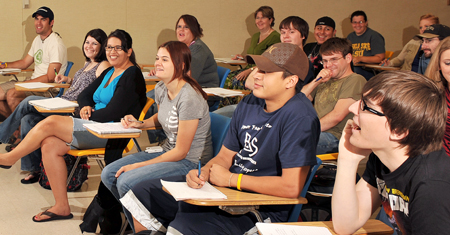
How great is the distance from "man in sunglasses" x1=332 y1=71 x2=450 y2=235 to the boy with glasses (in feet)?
15.2

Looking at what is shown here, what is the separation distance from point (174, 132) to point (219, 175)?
28.3 inches

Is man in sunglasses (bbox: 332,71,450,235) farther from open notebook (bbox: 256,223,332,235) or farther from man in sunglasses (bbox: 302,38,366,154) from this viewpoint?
man in sunglasses (bbox: 302,38,366,154)

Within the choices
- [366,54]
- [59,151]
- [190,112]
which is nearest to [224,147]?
[190,112]

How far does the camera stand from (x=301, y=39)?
3.59m

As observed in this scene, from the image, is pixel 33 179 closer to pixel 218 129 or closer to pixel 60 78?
pixel 60 78

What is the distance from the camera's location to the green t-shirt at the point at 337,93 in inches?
104

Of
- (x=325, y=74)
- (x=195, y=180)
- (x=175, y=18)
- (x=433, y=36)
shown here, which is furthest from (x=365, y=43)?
(x=195, y=180)

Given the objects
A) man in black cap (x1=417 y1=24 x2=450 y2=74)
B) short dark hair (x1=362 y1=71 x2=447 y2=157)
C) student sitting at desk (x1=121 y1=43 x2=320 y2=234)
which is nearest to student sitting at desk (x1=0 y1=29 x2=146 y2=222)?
student sitting at desk (x1=121 y1=43 x2=320 y2=234)

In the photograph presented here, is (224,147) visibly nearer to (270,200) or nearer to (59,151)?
(270,200)

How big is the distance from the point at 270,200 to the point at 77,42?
16.4ft

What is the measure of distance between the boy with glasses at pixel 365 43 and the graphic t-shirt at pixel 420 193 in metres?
4.66

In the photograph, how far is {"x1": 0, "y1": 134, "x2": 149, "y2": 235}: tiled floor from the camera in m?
2.52

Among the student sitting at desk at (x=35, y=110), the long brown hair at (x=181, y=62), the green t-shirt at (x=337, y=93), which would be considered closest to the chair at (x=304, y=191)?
the long brown hair at (x=181, y=62)

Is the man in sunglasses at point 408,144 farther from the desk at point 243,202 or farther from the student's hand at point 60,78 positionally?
the student's hand at point 60,78
